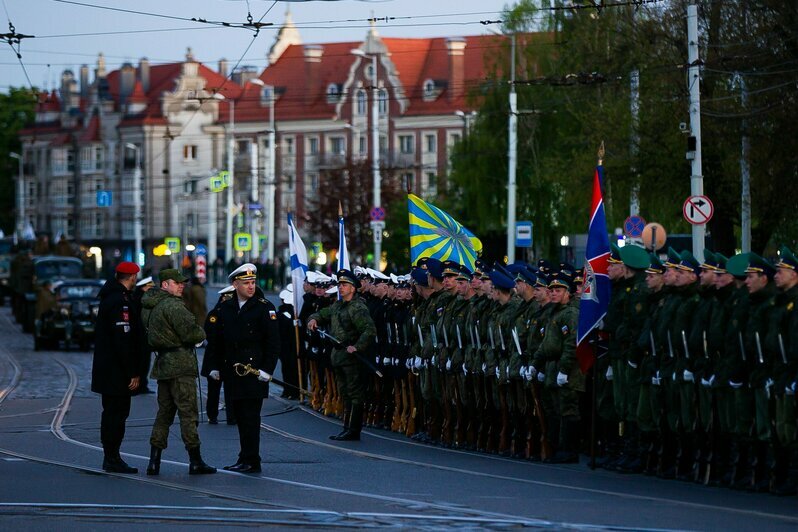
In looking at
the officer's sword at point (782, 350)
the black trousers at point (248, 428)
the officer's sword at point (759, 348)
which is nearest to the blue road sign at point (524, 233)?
the black trousers at point (248, 428)

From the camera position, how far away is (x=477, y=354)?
18.4 m

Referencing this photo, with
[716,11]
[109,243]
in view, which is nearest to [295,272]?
[716,11]

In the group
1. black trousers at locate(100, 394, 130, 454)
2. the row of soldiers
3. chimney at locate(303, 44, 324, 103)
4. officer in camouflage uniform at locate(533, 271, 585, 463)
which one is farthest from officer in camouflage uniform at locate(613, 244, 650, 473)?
chimney at locate(303, 44, 324, 103)

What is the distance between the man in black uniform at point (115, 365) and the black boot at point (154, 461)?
0.85ft

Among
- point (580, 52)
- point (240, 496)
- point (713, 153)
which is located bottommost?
point (240, 496)

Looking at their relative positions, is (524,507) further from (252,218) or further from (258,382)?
(252,218)

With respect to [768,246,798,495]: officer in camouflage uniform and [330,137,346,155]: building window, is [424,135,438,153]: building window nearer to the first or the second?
[330,137,346,155]: building window

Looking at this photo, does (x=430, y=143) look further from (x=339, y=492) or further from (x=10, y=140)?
(x=339, y=492)

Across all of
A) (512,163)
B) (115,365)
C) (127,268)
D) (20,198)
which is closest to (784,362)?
(115,365)

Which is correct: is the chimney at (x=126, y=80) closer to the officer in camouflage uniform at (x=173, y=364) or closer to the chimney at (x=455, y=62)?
the chimney at (x=455, y=62)

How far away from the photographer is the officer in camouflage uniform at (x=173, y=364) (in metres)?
15.3

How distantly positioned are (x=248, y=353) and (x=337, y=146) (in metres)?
94.1

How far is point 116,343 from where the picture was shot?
15922 millimetres

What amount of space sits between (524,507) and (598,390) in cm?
Answer: 367
